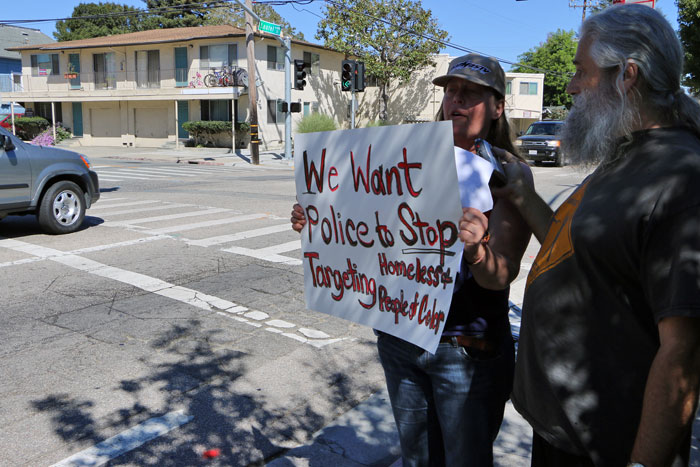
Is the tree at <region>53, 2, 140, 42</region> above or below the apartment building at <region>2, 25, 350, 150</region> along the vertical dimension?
above

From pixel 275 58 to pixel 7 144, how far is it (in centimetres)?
2808

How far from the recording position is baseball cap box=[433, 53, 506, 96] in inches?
86.6

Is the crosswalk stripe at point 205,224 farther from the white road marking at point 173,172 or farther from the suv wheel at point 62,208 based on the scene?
the white road marking at point 173,172

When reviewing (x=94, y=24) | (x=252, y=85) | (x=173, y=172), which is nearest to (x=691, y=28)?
(x=252, y=85)

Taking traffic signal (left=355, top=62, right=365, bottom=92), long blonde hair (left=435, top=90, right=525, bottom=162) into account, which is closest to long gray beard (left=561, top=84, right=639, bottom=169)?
long blonde hair (left=435, top=90, right=525, bottom=162)

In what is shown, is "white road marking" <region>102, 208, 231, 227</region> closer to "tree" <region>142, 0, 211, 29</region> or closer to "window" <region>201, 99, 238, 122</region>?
"window" <region>201, 99, 238, 122</region>

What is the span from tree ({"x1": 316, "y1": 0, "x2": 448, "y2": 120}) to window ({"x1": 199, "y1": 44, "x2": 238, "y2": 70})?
19.6 feet

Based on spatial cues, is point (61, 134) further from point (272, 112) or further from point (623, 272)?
point (623, 272)

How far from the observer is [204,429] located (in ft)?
11.6

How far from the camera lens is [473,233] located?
6.02 feet

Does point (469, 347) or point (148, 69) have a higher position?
point (148, 69)

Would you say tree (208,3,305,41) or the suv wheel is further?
tree (208,3,305,41)

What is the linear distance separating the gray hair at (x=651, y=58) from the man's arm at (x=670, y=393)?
1.84 feet

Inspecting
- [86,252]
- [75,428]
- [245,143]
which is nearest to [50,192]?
[86,252]
